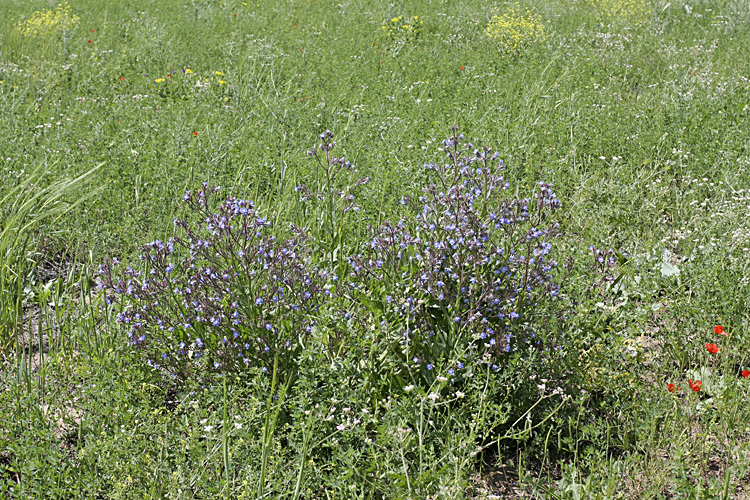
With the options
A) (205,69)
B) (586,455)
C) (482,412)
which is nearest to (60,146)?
(205,69)

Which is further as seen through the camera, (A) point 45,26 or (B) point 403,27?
(A) point 45,26

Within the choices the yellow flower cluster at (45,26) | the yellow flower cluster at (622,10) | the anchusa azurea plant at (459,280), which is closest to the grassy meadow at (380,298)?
the anchusa azurea plant at (459,280)

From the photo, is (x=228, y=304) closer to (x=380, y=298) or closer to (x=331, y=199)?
(x=380, y=298)

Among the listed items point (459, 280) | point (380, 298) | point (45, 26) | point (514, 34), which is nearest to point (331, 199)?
point (380, 298)

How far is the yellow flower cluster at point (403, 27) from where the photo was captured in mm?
8422

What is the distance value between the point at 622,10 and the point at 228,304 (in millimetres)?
8943

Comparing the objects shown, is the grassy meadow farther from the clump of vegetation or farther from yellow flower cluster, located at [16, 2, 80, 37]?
yellow flower cluster, located at [16, 2, 80, 37]

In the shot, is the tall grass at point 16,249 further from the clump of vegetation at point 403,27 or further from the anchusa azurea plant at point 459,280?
the clump of vegetation at point 403,27

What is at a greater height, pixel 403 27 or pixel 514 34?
pixel 514 34

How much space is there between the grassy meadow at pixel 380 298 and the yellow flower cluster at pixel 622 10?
392cm

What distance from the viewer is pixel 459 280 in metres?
2.48

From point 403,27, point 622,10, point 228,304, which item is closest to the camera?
point 228,304

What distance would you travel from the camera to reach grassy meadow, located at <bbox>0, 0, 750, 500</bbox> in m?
2.29

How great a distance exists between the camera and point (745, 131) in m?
4.75
